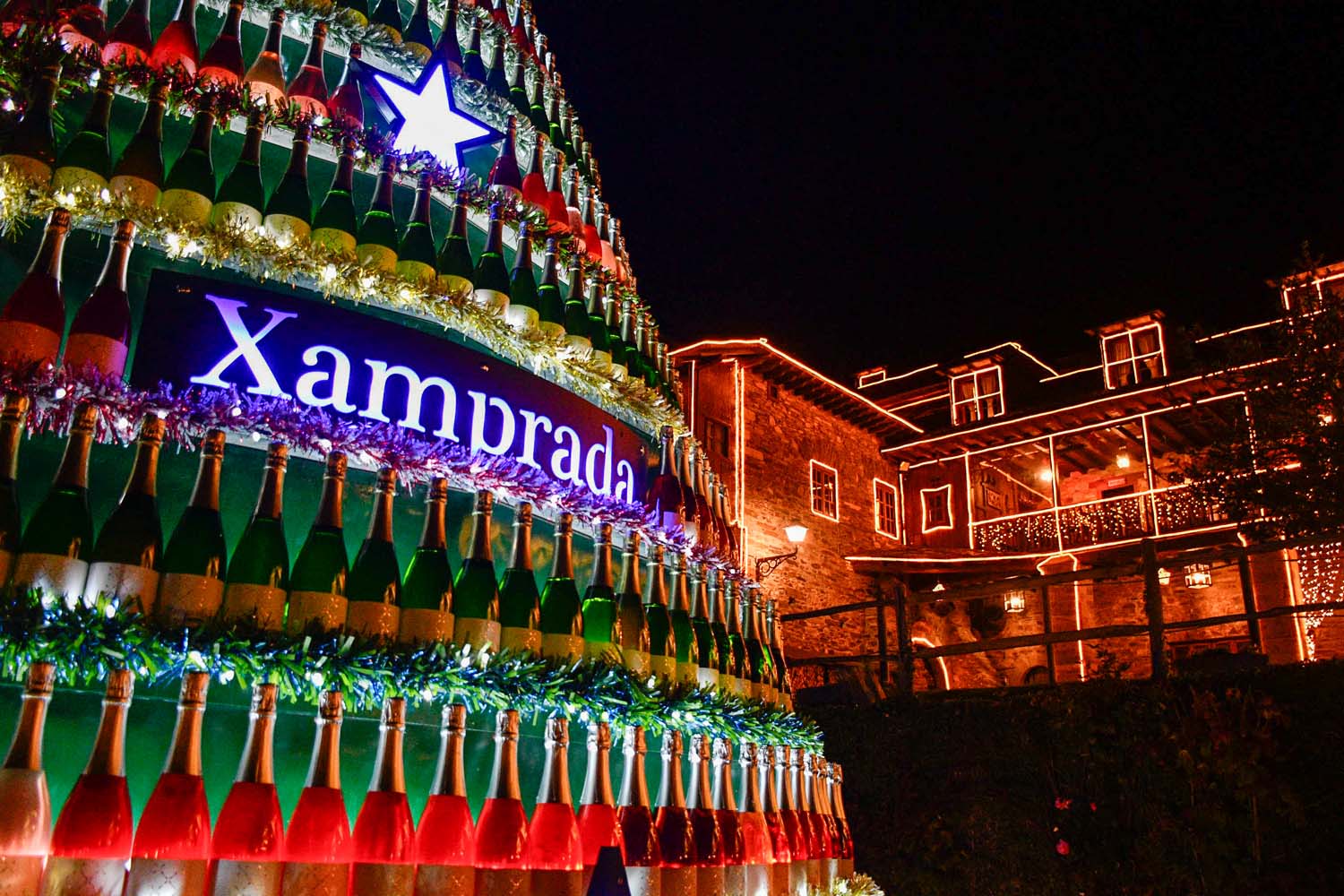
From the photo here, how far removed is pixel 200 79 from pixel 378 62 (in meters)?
0.88

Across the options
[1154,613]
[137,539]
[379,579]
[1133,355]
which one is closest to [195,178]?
[137,539]

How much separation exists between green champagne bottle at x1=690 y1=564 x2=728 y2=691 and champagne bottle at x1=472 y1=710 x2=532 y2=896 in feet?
3.20

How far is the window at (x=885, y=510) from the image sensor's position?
2336 centimetres

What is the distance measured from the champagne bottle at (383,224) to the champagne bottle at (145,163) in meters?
0.51

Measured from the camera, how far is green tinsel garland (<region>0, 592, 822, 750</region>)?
5.04ft

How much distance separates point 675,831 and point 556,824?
1.43 ft

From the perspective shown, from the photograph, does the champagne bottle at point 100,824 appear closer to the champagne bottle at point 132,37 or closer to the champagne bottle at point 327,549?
the champagne bottle at point 327,549

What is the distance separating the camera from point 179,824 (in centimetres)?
162

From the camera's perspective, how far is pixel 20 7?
7.61ft

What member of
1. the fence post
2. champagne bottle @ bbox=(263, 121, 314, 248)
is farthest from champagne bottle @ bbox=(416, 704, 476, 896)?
the fence post

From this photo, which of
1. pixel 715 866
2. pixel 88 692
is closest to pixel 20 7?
pixel 88 692

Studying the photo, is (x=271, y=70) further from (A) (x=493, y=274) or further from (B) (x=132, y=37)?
(A) (x=493, y=274)

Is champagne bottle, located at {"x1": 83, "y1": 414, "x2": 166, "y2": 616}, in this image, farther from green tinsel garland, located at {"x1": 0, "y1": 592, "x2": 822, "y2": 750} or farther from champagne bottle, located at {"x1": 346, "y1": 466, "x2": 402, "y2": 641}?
champagne bottle, located at {"x1": 346, "y1": 466, "x2": 402, "y2": 641}

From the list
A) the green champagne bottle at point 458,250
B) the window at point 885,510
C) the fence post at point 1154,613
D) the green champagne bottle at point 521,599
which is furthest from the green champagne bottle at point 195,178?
the window at point 885,510
